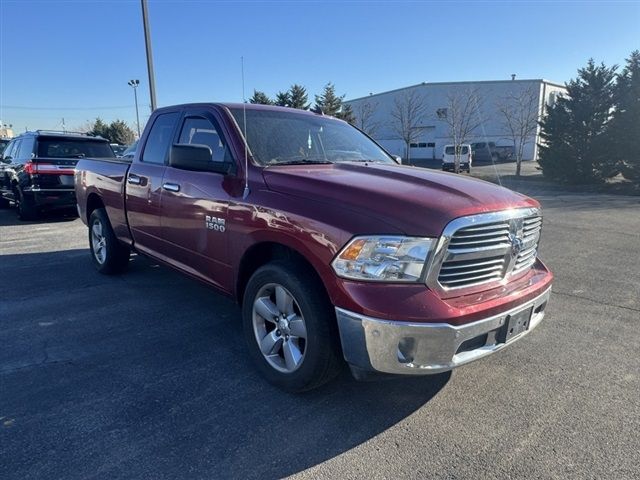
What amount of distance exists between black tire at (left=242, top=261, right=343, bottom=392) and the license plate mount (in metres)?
1.02

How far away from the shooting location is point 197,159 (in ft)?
11.5

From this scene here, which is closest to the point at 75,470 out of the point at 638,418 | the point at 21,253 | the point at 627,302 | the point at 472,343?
the point at 472,343

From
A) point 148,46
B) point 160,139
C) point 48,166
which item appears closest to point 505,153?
point 148,46

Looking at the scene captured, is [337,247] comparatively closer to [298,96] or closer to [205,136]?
[205,136]

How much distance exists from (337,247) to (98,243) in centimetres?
457

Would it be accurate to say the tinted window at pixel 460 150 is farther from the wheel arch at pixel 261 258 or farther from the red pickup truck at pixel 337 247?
the wheel arch at pixel 261 258

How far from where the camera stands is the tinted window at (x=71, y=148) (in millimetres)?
9914

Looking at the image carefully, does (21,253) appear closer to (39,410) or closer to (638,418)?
(39,410)

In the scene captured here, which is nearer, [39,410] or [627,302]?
[39,410]

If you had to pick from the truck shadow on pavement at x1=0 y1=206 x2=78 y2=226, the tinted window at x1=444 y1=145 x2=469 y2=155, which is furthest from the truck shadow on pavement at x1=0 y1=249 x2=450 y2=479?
the tinted window at x1=444 y1=145 x2=469 y2=155

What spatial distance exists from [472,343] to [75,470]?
224cm

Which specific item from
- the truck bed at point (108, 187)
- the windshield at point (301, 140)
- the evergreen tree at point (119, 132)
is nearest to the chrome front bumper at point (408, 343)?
the windshield at point (301, 140)

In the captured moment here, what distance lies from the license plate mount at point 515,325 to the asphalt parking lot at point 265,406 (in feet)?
1.70

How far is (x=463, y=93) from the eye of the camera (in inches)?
1666
